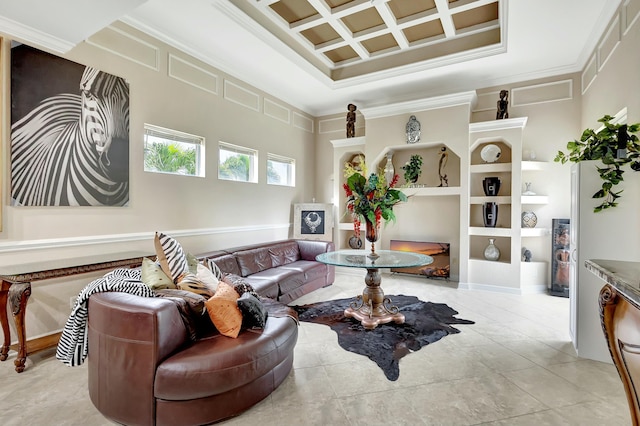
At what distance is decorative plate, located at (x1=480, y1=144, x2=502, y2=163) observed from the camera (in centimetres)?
498

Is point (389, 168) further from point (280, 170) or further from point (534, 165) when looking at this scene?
point (534, 165)

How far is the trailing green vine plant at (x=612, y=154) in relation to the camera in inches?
92.3

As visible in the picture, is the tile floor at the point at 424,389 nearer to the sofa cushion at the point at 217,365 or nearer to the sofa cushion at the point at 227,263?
the sofa cushion at the point at 217,365

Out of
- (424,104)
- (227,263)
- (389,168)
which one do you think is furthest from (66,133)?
(424,104)

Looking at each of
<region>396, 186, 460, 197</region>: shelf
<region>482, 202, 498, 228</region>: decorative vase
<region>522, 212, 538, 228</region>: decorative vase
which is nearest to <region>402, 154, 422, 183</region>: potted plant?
<region>396, 186, 460, 197</region>: shelf

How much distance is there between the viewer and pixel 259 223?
5.27 metres

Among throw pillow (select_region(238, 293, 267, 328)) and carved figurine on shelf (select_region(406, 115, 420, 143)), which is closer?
throw pillow (select_region(238, 293, 267, 328))

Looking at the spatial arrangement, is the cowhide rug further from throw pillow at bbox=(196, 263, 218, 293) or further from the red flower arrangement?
throw pillow at bbox=(196, 263, 218, 293)

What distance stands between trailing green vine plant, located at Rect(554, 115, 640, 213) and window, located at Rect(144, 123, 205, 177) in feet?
14.2

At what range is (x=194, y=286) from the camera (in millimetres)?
A: 2150

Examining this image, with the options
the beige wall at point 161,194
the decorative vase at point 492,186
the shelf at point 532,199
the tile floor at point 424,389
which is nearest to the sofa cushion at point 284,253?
the beige wall at point 161,194

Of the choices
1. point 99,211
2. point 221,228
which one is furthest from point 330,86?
point 99,211

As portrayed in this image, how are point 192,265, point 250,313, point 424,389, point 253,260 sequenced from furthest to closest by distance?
1. point 253,260
2. point 192,265
3. point 424,389
4. point 250,313

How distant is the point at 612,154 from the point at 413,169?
323cm
